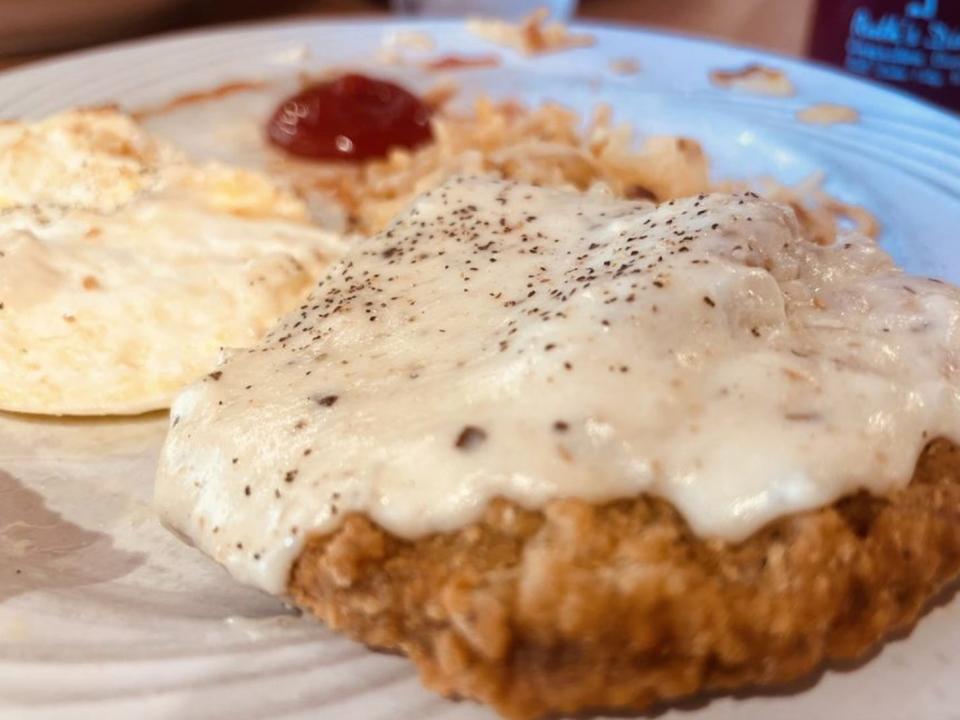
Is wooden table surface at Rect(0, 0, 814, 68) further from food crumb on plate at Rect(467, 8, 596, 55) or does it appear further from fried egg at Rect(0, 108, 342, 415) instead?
fried egg at Rect(0, 108, 342, 415)

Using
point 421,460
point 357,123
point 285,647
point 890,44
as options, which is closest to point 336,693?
point 285,647

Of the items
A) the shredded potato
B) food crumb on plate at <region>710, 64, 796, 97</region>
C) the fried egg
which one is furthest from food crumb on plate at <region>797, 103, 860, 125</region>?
Result: the fried egg

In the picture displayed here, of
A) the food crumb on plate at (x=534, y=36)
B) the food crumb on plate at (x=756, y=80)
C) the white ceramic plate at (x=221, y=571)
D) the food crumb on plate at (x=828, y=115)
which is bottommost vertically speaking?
the white ceramic plate at (x=221, y=571)

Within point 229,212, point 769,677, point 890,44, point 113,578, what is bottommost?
point 113,578

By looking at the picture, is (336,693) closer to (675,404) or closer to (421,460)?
(421,460)

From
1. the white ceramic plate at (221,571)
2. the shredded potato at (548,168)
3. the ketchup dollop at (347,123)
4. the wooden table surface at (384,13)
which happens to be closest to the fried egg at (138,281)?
the white ceramic plate at (221,571)

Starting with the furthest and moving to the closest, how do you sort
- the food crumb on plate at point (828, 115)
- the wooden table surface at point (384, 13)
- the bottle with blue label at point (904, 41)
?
the wooden table surface at point (384, 13)
the bottle with blue label at point (904, 41)
the food crumb on plate at point (828, 115)

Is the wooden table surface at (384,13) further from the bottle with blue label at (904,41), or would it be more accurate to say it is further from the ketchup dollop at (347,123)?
the ketchup dollop at (347,123)
